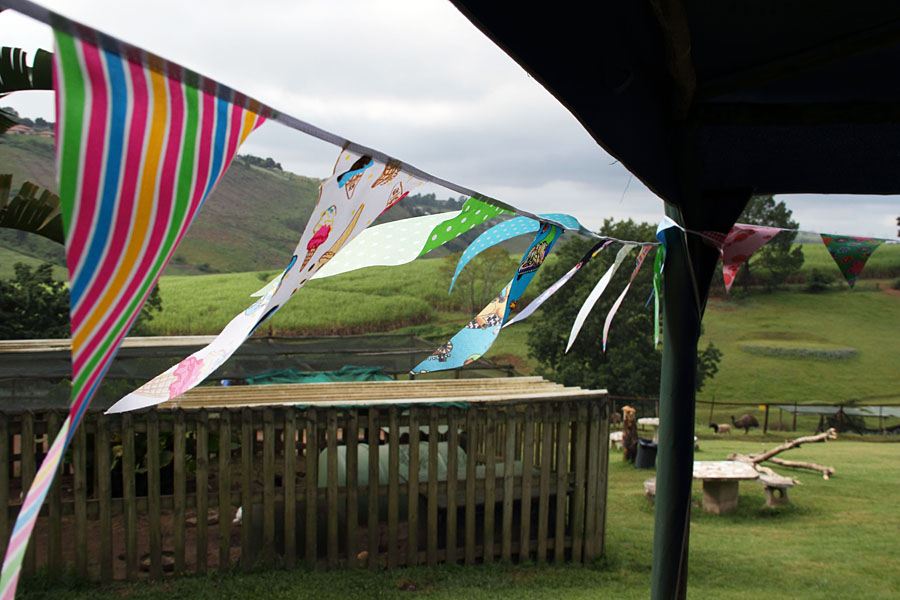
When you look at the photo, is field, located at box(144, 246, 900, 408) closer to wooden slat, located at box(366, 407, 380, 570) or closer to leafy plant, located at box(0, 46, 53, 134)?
wooden slat, located at box(366, 407, 380, 570)

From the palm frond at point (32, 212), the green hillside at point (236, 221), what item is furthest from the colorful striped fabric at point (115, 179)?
the green hillside at point (236, 221)

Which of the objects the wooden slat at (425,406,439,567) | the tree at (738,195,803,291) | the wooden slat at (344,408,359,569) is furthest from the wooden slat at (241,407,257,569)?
the tree at (738,195,803,291)

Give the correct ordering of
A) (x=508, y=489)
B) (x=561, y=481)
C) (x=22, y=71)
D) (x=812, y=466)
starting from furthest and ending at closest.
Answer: (x=812, y=466) < (x=561, y=481) < (x=508, y=489) < (x=22, y=71)

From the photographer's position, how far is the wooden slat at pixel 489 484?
4.51 m

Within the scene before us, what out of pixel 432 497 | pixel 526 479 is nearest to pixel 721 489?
pixel 526 479

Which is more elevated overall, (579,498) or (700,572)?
(579,498)

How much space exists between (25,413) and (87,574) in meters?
1.07

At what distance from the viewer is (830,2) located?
1.42m

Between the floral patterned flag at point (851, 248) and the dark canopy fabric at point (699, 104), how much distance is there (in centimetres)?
35

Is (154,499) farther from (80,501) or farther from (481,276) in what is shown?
(481,276)

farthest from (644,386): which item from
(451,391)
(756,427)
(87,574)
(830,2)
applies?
(830,2)

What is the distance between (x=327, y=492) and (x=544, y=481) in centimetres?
158

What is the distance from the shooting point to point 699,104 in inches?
82.3

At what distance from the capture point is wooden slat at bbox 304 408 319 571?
13.8 ft
